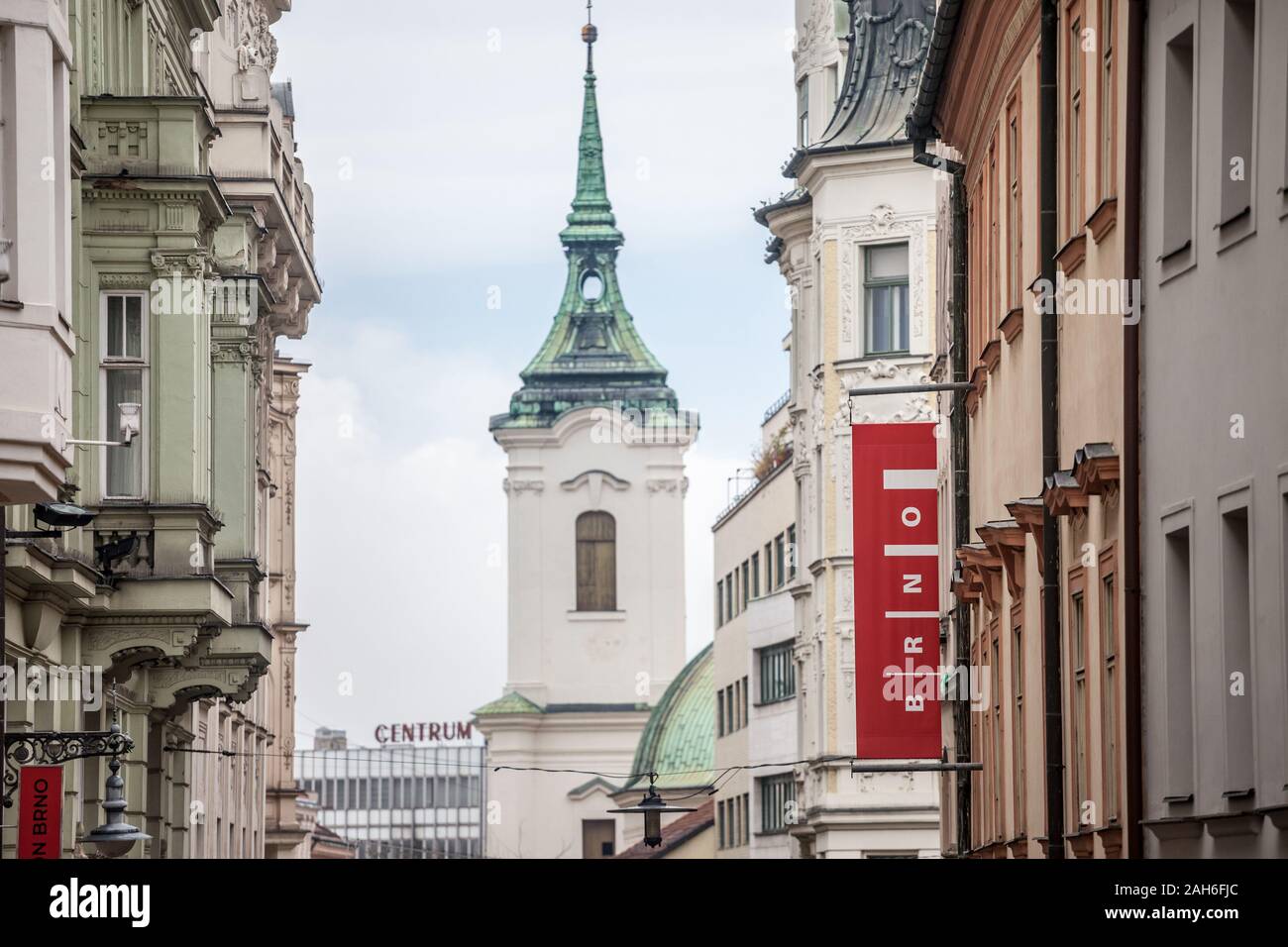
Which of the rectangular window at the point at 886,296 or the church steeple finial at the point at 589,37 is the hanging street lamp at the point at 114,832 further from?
the church steeple finial at the point at 589,37

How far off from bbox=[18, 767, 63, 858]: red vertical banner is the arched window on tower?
97.7 metres

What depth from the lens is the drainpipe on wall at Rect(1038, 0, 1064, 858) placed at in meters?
21.2

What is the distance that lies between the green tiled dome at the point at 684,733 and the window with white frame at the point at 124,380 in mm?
67299

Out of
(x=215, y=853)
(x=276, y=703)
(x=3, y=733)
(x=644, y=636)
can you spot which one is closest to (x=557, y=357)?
(x=644, y=636)

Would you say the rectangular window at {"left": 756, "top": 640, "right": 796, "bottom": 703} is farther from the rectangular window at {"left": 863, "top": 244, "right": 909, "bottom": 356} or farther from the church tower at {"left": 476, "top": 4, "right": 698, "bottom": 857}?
the church tower at {"left": 476, "top": 4, "right": 698, "bottom": 857}

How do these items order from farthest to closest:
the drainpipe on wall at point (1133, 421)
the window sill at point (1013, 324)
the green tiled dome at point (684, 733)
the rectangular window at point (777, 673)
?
the green tiled dome at point (684, 733)
the rectangular window at point (777, 673)
the window sill at point (1013, 324)
the drainpipe on wall at point (1133, 421)

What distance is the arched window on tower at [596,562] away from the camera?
4734 inches

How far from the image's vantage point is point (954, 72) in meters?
29.2

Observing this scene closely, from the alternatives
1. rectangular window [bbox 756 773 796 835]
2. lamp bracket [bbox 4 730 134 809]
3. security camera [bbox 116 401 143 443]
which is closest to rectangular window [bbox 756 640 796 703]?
rectangular window [bbox 756 773 796 835]

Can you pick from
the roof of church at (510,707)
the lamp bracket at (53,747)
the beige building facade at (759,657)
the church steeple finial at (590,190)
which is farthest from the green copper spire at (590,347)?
the lamp bracket at (53,747)

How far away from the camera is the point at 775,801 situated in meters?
63.8

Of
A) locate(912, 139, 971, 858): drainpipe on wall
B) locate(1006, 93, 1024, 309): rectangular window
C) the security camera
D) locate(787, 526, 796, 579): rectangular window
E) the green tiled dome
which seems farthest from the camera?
the green tiled dome

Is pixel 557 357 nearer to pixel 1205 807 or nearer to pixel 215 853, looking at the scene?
pixel 215 853

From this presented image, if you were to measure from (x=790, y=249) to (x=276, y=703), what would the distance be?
1294cm
